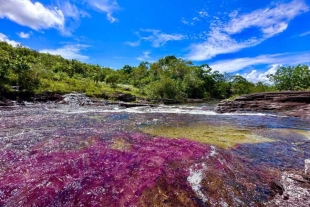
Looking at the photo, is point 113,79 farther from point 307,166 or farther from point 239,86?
point 239,86

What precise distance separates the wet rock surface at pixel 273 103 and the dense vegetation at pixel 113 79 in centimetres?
2830

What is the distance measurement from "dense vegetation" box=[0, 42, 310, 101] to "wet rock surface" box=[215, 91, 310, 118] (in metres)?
28.3

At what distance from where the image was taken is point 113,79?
67.7m

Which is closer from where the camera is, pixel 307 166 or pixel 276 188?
pixel 276 188

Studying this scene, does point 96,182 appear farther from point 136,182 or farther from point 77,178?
point 136,182

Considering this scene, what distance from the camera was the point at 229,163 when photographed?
28.5 feet

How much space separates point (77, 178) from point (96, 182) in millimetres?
773

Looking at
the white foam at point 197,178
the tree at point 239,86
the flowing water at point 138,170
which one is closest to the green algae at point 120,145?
A: the flowing water at point 138,170

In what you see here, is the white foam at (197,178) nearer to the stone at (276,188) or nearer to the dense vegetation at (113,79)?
the stone at (276,188)

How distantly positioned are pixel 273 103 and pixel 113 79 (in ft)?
163

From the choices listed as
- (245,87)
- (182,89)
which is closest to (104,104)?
(182,89)

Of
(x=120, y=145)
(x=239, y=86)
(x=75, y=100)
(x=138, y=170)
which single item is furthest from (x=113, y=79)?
(x=239, y=86)

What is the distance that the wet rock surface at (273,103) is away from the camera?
30583 millimetres

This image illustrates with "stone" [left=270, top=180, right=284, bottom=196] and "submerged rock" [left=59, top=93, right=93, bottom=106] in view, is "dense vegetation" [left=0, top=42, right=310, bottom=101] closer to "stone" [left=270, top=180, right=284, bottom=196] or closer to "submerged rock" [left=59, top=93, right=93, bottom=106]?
"submerged rock" [left=59, top=93, right=93, bottom=106]
